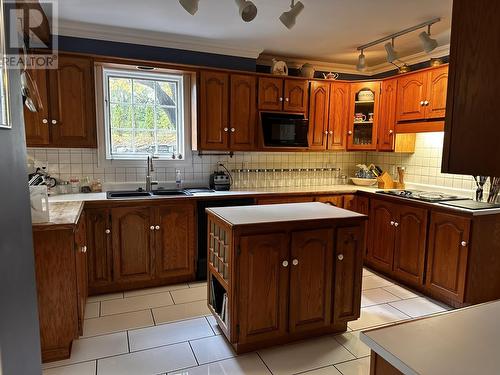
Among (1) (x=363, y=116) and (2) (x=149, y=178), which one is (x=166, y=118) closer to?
(2) (x=149, y=178)

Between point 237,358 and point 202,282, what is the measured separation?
Result: 53.2 inches

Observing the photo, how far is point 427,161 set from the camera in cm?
404

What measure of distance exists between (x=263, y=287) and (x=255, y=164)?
90.6 inches

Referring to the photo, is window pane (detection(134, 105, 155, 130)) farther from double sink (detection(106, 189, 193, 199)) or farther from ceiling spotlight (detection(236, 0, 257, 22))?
ceiling spotlight (detection(236, 0, 257, 22))

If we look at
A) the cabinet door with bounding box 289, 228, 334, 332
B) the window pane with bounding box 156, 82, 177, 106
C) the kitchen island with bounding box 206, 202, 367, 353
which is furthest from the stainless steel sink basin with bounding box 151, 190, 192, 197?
the cabinet door with bounding box 289, 228, 334, 332

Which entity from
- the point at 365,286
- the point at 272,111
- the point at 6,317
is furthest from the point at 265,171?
the point at 6,317

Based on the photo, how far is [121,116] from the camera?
3.72 m

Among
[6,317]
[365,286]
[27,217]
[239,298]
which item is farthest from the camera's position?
[365,286]

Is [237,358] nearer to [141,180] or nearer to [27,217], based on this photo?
[27,217]

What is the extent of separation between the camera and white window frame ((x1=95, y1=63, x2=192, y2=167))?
353 centimetres

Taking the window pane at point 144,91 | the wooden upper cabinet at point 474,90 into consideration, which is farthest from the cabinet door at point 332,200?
the wooden upper cabinet at point 474,90

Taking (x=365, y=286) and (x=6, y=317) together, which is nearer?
(x=6, y=317)

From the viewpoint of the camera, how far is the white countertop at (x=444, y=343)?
0.87 m

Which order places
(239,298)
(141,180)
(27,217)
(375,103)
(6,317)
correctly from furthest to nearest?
(375,103), (141,180), (239,298), (27,217), (6,317)
